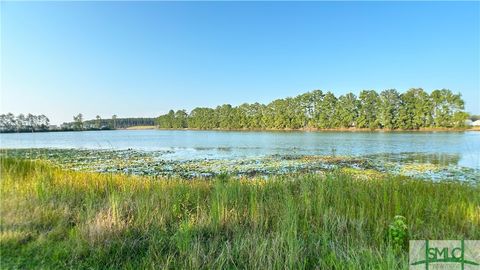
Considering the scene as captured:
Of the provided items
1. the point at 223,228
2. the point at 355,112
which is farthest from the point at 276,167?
the point at 355,112

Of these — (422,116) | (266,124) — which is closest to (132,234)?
(422,116)

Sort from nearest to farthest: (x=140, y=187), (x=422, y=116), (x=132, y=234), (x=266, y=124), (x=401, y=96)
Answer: (x=132, y=234)
(x=140, y=187)
(x=422, y=116)
(x=401, y=96)
(x=266, y=124)

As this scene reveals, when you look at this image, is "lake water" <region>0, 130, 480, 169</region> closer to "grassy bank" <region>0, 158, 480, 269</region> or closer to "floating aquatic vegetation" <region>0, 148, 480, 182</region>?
"floating aquatic vegetation" <region>0, 148, 480, 182</region>

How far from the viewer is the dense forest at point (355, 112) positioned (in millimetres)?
54438

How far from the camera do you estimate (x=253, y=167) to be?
12383 mm

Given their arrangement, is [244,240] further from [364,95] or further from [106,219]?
[364,95]

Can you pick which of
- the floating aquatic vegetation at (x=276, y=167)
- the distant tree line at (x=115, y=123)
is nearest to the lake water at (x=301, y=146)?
the floating aquatic vegetation at (x=276, y=167)

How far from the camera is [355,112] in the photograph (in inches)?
2542

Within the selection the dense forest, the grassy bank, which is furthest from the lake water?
the dense forest

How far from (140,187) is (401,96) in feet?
225

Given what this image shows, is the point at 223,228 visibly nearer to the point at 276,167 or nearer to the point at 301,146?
the point at 276,167

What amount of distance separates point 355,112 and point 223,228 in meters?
67.6

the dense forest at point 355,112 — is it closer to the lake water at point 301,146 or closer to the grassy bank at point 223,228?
the lake water at point 301,146

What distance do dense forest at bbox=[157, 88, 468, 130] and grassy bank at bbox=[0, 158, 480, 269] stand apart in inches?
2389
